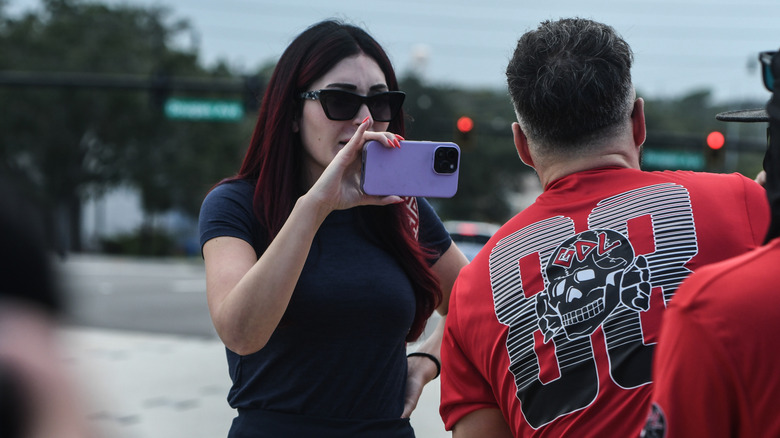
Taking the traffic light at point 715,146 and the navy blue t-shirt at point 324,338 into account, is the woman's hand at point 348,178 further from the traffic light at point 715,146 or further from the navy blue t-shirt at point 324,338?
the traffic light at point 715,146

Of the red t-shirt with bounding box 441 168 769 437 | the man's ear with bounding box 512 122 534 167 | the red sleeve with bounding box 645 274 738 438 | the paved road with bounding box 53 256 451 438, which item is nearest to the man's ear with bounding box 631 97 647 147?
the red t-shirt with bounding box 441 168 769 437

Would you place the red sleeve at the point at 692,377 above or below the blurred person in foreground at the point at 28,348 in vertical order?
below

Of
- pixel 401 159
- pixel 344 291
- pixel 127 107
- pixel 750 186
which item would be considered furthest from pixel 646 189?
pixel 127 107

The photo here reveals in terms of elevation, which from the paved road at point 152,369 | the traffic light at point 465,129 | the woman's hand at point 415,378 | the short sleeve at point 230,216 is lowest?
the paved road at point 152,369

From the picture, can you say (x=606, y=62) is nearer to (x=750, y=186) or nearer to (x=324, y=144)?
(x=750, y=186)

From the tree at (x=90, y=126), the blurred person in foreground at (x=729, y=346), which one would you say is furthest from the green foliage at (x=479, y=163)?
the blurred person in foreground at (x=729, y=346)

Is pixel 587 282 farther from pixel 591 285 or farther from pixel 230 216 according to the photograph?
pixel 230 216

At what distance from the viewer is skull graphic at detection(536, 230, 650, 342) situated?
1.53 metres

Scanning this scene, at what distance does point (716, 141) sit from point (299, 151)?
590 inches

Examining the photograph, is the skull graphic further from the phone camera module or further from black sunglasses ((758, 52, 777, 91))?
the phone camera module

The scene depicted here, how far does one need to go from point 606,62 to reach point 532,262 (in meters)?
0.43

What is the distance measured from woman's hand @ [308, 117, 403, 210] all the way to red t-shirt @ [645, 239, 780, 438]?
3.43 feet

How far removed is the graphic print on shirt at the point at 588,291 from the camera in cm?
151

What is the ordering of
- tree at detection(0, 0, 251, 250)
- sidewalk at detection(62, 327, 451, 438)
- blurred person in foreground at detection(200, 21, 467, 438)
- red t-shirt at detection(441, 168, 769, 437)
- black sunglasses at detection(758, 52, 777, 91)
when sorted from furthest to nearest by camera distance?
1. tree at detection(0, 0, 251, 250)
2. sidewalk at detection(62, 327, 451, 438)
3. blurred person in foreground at detection(200, 21, 467, 438)
4. red t-shirt at detection(441, 168, 769, 437)
5. black sunglasses at detection(758, 52, 777, 91)
